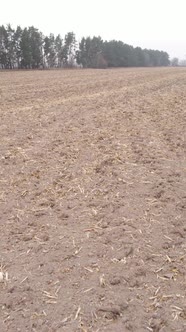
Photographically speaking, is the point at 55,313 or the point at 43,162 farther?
the point at 43,162

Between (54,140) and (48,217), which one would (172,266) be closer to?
(48,217)

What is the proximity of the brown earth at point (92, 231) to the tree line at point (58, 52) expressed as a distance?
58.5 m

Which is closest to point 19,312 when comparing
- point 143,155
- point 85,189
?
point 85,189

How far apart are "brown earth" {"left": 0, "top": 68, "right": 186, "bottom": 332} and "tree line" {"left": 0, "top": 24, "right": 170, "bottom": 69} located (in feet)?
192

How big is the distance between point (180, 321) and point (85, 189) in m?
2.68

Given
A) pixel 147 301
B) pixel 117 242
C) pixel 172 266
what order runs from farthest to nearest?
pixel 117 242, pixel 172 266, pixel 147 301

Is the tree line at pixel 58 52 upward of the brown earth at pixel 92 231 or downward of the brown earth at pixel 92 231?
upward

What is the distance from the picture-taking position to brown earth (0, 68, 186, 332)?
2871mm

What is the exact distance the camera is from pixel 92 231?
13.2ft

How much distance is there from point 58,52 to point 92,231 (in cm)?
7645

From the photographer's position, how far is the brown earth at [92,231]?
9.42 ft

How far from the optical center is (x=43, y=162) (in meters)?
6.26

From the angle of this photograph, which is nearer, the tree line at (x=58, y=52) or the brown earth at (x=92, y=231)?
the brown earth at (x=92, y=231)

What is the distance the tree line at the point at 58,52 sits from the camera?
2432 inches
